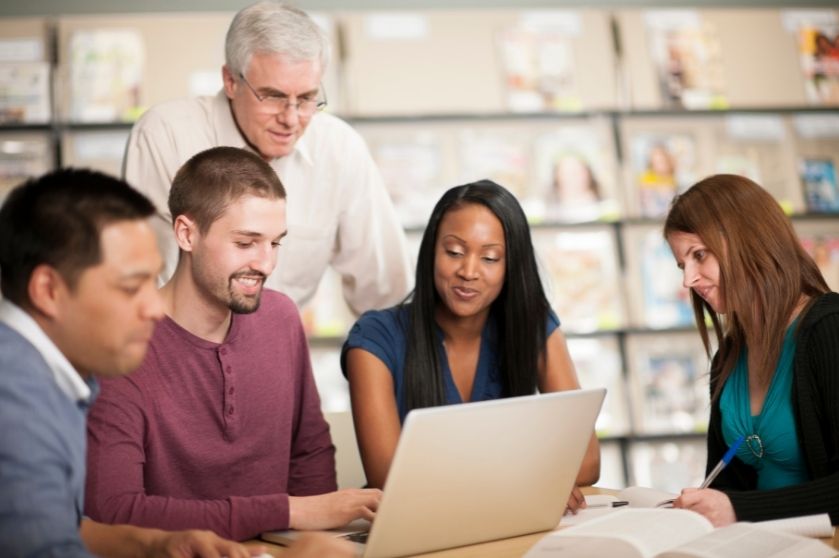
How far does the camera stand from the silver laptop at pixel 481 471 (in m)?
1.25

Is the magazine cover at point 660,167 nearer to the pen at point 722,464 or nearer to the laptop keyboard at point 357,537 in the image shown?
the pen at point 722,464

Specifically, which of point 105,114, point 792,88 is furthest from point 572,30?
point 105,114

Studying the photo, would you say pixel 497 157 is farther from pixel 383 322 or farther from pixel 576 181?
pixel 383 322

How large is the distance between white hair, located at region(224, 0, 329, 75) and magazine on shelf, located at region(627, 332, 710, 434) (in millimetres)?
2140

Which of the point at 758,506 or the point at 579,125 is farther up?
the point at 579,125

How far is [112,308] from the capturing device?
118cm

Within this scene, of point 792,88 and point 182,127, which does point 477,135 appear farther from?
point 182,127

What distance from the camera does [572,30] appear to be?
13.1 feet

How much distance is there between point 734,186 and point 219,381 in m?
0.95

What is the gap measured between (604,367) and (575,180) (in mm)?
722

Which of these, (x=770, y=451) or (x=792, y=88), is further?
(x=792, y=88)

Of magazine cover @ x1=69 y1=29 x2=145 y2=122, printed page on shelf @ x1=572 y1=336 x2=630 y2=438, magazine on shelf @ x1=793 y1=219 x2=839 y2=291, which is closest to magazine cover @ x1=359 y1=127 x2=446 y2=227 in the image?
printed page on shelf @ x1=572 y1=336 x2=630 y2=438

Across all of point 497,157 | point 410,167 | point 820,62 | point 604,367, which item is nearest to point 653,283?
point 604,367

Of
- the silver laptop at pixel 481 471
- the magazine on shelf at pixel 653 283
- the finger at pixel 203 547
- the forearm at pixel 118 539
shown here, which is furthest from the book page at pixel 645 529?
the magazine on shelf at pixel 653 283
